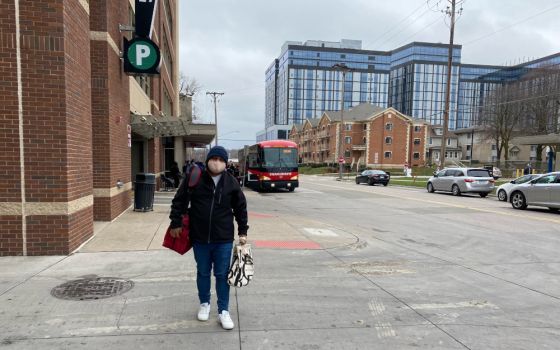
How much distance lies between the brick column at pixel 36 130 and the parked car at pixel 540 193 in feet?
50.0

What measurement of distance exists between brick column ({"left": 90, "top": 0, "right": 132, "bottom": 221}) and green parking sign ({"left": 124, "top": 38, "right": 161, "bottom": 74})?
0.32 meters

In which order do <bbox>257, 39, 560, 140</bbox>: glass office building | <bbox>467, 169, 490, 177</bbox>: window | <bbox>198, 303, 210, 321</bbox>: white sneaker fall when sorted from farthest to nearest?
<bbox>257, 39, 560, 140</bbox>: glass office building, <bbox>467, 169, 490, 177</bbox>: window, <bbox>198, 303, 210, 321</bbox>: white sneaker

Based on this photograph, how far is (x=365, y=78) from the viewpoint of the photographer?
135250 millimetres

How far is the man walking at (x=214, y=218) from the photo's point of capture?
3.98 m

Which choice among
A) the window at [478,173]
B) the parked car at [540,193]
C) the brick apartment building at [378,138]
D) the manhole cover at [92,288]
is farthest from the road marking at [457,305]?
the brick apartment building at [378,138]

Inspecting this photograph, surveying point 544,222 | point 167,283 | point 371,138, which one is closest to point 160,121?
point 167,283

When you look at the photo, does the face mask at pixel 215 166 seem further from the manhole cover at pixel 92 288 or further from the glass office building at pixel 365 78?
the glass office building at pixel 365 78

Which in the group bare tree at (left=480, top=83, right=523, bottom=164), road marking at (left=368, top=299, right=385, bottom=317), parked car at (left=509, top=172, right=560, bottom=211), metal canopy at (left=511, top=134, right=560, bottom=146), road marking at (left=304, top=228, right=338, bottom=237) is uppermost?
bare tree at (left=480, top=83, right=523, bottom=164)

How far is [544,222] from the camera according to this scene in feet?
39.6

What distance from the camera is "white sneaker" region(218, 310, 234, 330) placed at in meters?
3.99

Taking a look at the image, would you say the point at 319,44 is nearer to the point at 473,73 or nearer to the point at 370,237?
the point at 473,73

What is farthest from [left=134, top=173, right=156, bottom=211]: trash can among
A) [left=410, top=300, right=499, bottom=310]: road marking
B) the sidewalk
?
[left=410, top=300, right=499, bottom=310]: road marking

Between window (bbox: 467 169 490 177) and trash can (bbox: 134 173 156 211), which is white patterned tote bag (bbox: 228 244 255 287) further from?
window (bbox: 467 169 490 177)

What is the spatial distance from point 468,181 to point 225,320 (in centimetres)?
2094
